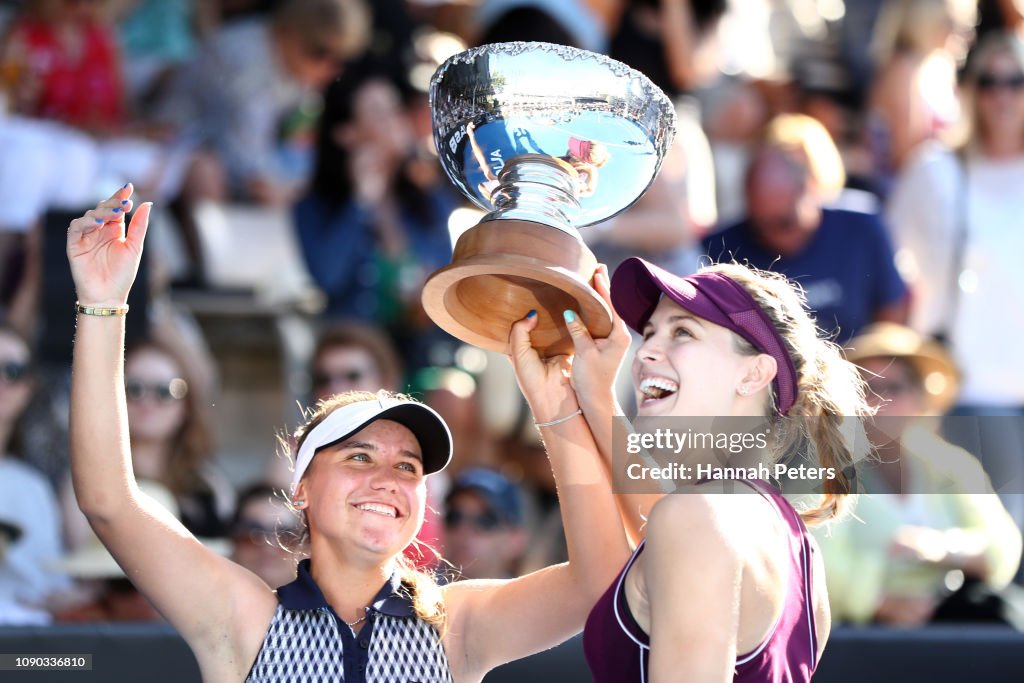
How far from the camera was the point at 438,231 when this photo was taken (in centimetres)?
573

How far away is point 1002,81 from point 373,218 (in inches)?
90.4

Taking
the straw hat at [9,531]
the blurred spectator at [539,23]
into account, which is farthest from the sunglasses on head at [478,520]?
the blurred spectator at [539,23]

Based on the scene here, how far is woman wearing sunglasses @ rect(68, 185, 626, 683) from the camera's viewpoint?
2.59 meters

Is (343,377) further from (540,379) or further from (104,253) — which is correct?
(104,253)

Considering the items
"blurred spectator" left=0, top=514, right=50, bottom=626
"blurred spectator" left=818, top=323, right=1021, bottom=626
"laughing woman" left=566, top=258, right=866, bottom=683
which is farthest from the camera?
"blurred spectator" left=818, top=323, right=1021, bottom=626

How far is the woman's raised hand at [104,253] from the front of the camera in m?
2.59

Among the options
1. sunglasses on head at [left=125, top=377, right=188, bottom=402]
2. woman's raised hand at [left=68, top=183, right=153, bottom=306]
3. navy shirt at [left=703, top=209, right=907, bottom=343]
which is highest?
navy shirt at [left=703, top=209, right=907, bottom=343]

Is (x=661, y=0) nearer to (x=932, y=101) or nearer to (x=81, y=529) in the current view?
(x=932, y=101)

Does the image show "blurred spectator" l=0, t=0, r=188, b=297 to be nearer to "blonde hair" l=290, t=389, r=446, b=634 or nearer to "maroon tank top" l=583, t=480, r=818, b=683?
"blonde hair" l=290, t=389, r=446, b=634

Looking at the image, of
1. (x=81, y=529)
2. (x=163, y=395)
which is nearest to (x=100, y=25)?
(x=163, y=395)

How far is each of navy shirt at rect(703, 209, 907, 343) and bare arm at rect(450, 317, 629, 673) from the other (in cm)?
234

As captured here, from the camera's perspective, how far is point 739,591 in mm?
2160

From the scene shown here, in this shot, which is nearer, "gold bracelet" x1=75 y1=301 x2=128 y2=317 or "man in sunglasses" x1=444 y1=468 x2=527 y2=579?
"gold bracelet" x1=75 y1=301 x2=128 y2=317

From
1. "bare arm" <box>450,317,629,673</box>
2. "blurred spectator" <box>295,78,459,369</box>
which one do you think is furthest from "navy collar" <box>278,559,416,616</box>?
"blurred spectator" <box>295,78,459,369</box>
